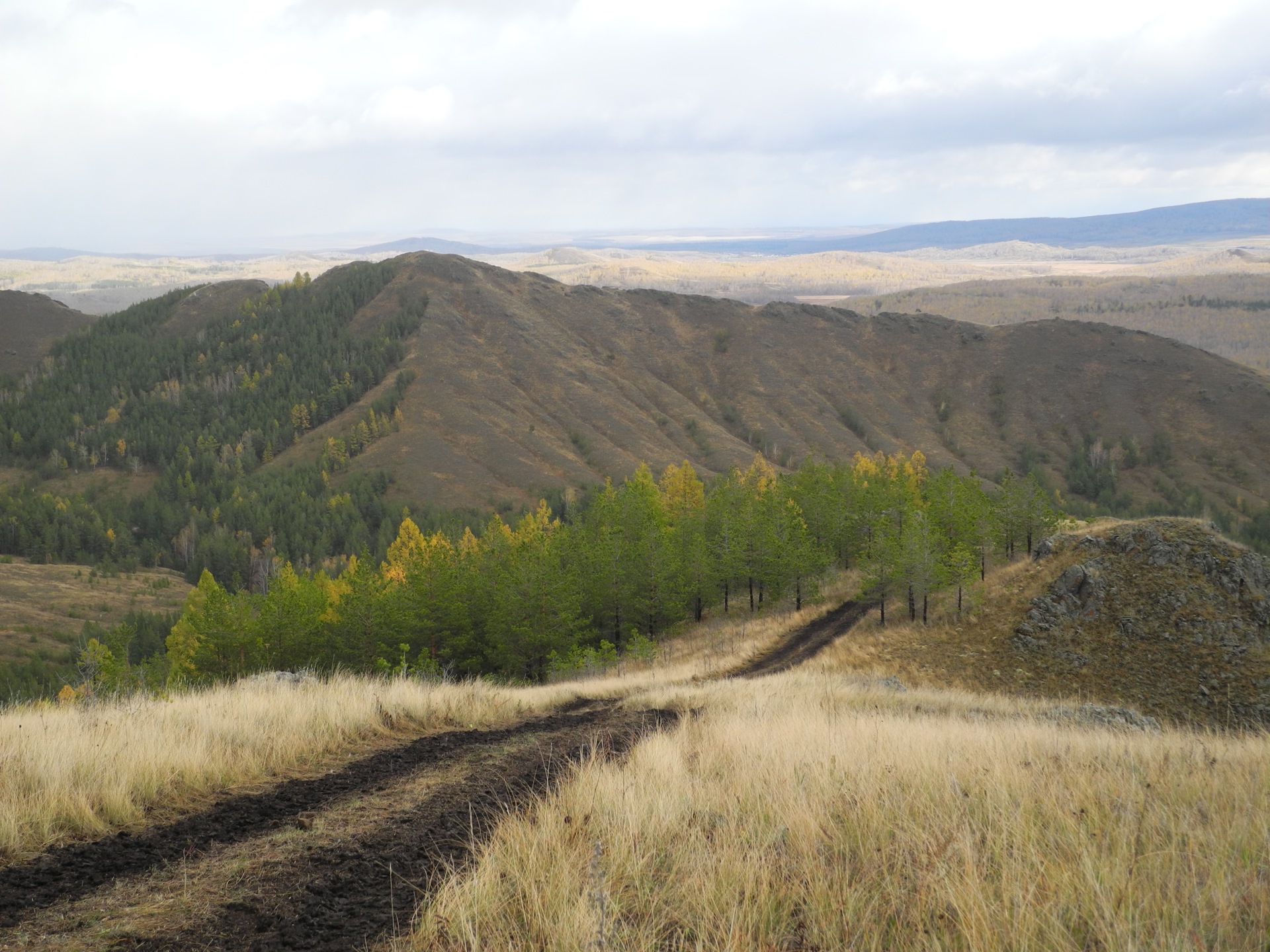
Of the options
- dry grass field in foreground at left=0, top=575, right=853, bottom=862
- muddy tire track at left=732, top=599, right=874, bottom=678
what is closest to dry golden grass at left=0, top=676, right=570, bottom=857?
dry grass field in foreground at left=0, top=575, right=853, bottom=862

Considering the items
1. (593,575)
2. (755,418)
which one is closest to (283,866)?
(593,575)

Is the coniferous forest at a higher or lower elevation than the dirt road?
lower

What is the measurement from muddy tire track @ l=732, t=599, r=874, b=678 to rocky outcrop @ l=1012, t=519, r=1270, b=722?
9.66 metres

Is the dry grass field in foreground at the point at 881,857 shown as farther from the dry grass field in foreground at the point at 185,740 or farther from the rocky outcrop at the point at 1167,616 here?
the rocky outcrop at the point at 1167,616

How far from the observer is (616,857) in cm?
465

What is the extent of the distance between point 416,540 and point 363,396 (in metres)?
99.0

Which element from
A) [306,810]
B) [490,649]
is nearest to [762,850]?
[306,810]

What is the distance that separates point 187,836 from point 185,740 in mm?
2549

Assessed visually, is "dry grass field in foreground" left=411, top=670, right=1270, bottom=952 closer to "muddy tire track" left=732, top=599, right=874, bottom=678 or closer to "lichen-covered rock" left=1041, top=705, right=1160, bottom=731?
"lichen-covered rock" left=1041, top=705, right=1160, bottom=731

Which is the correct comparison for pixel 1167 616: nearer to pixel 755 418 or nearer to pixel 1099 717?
pixel 1099 717

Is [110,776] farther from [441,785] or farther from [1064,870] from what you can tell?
[1064,870]

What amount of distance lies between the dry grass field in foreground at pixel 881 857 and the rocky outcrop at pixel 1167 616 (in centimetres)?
2977

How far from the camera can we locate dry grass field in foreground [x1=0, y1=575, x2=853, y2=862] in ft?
19.3

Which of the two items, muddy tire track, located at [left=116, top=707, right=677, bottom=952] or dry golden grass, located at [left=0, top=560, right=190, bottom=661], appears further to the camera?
dry golden grass, located at [left=0, top=560, right=190, bottom=661]
